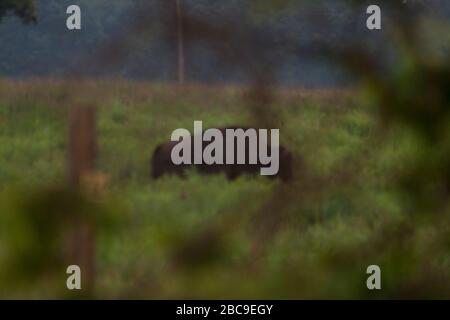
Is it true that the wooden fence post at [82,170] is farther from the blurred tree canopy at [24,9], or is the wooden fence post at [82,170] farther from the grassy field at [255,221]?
the blurred tree canopy at [24,9]

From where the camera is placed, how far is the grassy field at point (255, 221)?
1.02 m

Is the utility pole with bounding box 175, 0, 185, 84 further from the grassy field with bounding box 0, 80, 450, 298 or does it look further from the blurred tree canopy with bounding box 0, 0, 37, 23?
the blurred tree canopy with bounding box 0, 0, 37, 23

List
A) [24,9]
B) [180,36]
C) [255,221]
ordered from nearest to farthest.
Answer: [255,221] → [180,36] → [24,9]

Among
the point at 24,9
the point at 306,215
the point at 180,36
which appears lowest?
the point at 306,215

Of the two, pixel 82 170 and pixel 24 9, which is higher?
pixel 24 9

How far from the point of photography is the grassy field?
102 cm

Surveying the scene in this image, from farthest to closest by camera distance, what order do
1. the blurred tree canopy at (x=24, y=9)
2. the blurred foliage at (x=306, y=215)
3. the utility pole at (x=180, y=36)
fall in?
the blurred tree canopy at (x=24, y=9) → the utility pole at (x=180, y=36) → the blurred foliage at (x=306, y=215)

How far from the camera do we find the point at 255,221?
104cm

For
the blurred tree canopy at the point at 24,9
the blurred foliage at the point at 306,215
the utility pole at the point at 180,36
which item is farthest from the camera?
the blurred tree canopy at the point at 24,9

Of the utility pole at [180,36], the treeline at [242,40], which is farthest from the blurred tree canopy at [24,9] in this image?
the utility pole at [180,36]

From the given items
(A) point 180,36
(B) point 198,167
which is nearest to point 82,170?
(A) point 180,36

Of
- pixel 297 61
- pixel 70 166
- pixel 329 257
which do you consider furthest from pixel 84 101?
pixel 329 257

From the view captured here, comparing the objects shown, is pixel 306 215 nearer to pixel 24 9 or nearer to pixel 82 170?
pixel 82 170

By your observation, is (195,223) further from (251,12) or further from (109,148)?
(109,148)
